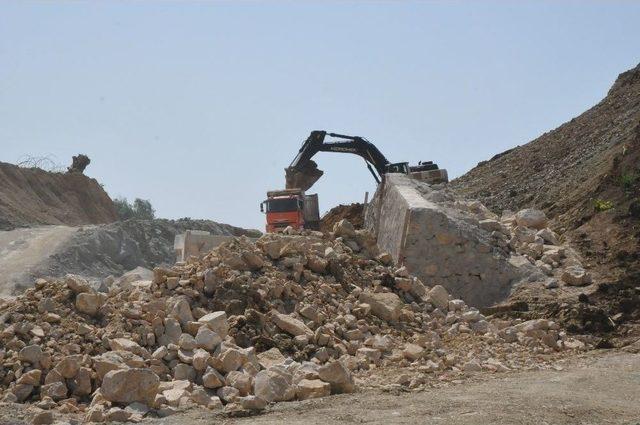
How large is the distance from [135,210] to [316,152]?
2102 cm

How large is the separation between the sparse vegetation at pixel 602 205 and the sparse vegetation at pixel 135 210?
2909 centimetres

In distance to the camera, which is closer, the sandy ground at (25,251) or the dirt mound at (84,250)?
the sandy ground at (25,251)

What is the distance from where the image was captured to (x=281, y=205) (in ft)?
74.3

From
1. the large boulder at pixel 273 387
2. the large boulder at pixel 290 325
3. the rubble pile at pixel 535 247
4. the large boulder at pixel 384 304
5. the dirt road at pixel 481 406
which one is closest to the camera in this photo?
the dirt road at pixel 481 406

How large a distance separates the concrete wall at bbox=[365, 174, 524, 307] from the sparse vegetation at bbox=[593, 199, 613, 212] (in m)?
2.71

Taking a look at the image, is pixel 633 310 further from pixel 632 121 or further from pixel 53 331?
pixel 632 121

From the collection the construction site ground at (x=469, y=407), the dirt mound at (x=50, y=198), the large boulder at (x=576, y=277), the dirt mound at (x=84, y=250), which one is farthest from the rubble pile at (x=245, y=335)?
the dirt mound at (x=50, y=198)

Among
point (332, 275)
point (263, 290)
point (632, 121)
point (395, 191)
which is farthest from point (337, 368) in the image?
point (632, 121)

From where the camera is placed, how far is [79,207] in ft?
115

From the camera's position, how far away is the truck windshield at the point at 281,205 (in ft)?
74.2

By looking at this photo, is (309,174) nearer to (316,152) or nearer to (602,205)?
(316,152)

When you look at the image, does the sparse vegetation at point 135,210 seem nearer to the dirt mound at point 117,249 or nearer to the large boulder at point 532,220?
the dirt mound at point 117,249

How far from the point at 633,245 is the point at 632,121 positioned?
24.0 feet

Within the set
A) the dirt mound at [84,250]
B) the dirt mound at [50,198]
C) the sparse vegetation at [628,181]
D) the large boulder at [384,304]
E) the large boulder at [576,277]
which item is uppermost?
the dirt mound at [50,198]
